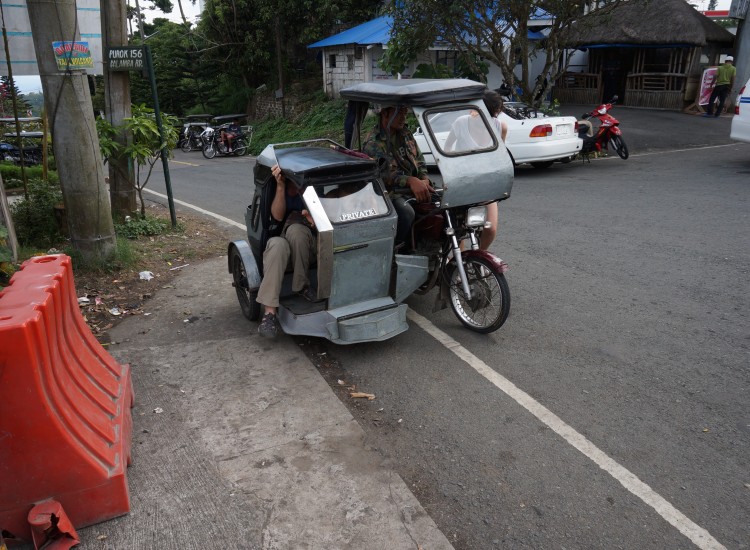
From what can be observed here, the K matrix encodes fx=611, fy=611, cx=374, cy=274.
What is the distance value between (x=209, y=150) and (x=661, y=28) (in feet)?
56.9

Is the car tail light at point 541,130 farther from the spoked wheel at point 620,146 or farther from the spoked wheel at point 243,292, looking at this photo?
the spoked wheel at point 243,292

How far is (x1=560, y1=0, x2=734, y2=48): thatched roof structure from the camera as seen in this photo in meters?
21.9

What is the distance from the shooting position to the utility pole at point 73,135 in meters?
5.94

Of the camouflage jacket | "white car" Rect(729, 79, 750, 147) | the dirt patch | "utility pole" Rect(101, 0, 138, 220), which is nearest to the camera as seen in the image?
the camouflage jacket

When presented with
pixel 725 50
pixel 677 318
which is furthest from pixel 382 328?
pixel 725 50

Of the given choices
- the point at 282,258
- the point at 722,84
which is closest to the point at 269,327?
the point at 282,258

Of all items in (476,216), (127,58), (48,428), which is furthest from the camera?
(127,58)

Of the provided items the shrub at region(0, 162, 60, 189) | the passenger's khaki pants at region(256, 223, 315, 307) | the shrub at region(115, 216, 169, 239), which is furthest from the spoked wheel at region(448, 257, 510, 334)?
the shrub at region(0, 162, 60, 189)

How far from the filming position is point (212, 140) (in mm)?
22609

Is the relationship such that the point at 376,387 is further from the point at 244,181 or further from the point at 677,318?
the point at 244,181

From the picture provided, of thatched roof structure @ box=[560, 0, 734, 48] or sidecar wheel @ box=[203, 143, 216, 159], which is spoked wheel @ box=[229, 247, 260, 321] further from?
thatched roof structure @ box=[560, 0, 734, 48]

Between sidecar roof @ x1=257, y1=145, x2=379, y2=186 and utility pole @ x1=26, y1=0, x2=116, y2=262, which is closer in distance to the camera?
sidecar roof @ x1=257, y1=145, x2=379, y2=186

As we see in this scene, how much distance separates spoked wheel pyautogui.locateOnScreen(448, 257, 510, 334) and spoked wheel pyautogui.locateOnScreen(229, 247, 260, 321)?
1718 millimetres

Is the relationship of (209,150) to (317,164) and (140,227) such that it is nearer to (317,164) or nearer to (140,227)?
(140,227)
